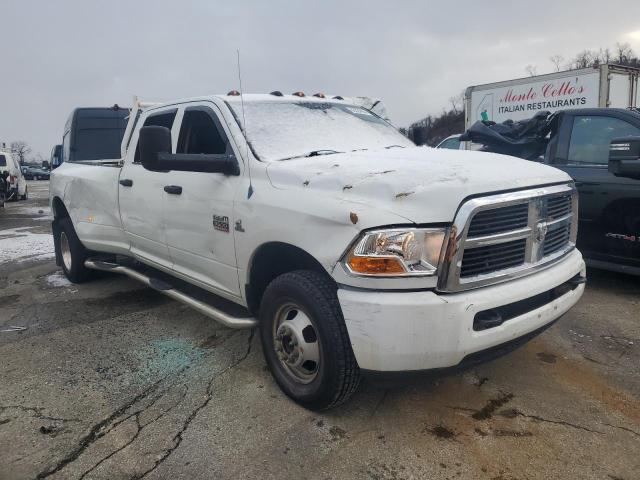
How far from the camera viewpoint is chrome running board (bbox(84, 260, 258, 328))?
11.3 feet

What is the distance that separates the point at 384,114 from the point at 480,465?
11.8ft

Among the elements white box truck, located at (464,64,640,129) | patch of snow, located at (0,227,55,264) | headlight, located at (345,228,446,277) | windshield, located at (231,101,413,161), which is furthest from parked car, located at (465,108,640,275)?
patch of snow, located at (0,227,55,264)

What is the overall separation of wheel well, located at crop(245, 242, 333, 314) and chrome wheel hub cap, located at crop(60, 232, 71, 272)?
12.2ft

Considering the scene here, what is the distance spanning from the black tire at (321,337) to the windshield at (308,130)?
0.95 metres

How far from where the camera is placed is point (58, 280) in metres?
6.57

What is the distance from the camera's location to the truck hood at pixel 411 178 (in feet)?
8.57

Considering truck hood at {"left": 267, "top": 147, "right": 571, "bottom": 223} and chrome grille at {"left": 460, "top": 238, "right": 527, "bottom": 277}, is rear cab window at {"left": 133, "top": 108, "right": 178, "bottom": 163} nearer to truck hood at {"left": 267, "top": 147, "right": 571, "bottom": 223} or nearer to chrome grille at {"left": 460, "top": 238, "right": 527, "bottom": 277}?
truck hood at {"left": 267, "top": 147, "right": 571, "bottom": 223}

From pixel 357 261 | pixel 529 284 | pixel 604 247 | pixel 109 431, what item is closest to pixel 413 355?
pixel 357 261

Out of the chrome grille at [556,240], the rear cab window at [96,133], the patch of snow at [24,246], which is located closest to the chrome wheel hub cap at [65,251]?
the patch of snow at [24,246]

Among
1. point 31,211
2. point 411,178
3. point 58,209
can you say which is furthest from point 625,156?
point 31,211

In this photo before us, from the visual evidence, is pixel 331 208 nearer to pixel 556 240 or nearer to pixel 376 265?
pixel 376 265

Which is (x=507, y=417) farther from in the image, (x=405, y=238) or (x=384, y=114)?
(x=384, y=114)

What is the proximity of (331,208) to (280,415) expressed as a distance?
4.17 ft

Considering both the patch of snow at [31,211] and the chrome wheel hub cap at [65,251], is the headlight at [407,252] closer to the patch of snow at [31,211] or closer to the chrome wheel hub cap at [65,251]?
the chrome wheel hub cap at [65,251]
